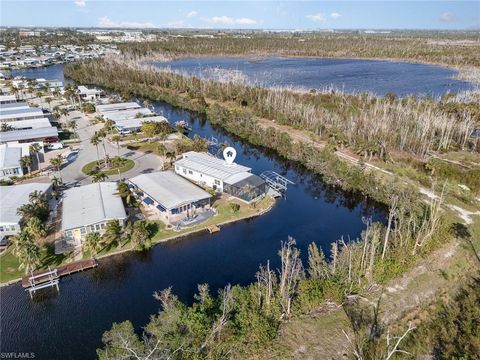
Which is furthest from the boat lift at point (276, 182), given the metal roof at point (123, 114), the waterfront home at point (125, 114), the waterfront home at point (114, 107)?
the waterfront home at point (114, 107)

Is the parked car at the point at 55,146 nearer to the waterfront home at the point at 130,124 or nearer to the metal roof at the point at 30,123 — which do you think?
the metal roof at the point at 30,123

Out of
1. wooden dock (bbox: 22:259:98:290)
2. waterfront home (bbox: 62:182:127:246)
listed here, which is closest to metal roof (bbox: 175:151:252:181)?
waterfront home (bbox: 62:182:127:246)

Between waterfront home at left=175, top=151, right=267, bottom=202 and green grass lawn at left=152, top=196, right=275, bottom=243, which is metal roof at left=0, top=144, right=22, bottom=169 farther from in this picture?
green grass lawn at left=152, top=196, right=275, bottom=243

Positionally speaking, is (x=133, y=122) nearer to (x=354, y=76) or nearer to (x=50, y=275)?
(x=50, y=275)

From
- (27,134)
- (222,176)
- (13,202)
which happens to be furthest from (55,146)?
(222,176)

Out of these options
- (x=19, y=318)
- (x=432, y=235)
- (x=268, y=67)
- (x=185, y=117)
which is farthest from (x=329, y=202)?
(x=268, y=67)

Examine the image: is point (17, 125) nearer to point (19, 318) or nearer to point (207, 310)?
point (19, 318)
